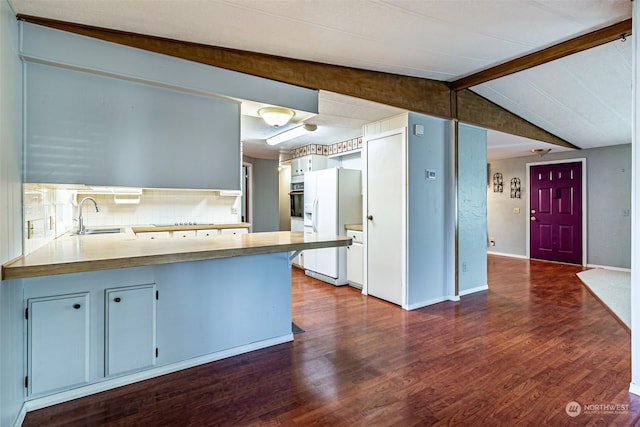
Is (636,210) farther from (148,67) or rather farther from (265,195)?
(265,195)

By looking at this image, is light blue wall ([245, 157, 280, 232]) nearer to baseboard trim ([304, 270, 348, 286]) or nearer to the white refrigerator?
baseboard trim ([304, 270, 348, 286])

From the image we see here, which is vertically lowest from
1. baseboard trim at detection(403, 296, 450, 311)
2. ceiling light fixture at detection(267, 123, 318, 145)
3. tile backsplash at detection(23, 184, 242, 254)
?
baseboard trim at detection(403, 296, 450, 311)

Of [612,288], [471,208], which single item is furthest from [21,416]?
[612,288]

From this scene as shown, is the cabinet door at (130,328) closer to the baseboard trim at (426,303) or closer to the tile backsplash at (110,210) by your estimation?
the tile backsplash at (110,210)

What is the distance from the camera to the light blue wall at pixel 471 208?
14.2ft

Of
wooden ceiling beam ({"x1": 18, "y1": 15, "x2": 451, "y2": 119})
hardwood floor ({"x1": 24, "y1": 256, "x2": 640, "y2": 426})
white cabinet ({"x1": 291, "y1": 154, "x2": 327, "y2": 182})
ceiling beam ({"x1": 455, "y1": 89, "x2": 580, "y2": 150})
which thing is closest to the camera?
hardwood floor ({"x1": 24, "y1": 256, "x2": 640, "y2": 426})

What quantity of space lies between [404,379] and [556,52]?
3095 mm

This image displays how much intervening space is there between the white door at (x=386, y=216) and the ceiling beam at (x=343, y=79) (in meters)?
0.54

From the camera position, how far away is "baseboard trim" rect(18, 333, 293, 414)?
1963 mm

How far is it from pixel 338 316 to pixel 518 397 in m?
1.83

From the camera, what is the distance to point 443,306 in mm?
3949

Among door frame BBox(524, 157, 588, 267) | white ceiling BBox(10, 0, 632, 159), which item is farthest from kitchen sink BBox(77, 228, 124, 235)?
door frame BBox(524, 157, 588, 267)

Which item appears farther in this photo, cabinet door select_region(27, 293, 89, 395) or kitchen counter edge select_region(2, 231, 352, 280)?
cabinet door select_region(27, 293, 89, 395)

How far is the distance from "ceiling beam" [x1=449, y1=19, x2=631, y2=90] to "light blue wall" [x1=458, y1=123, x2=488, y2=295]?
80 cm
